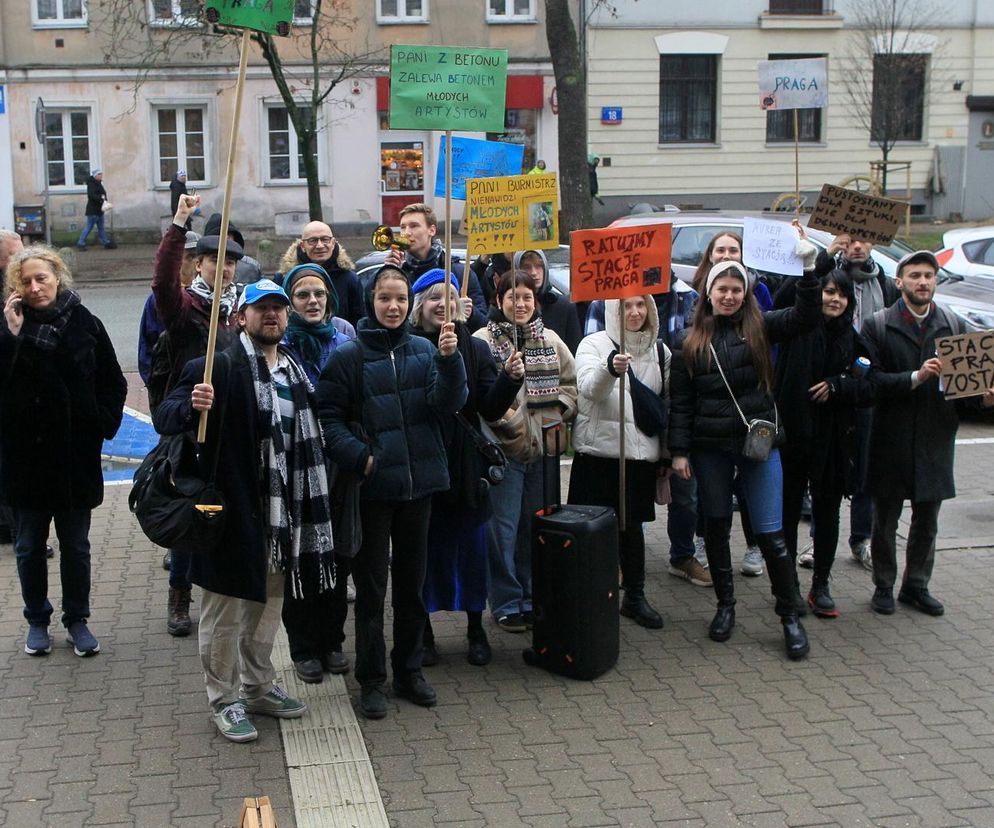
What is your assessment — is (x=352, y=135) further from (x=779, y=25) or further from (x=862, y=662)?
(x=862, y=662)

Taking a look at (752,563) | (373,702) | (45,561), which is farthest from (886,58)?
(373,702)

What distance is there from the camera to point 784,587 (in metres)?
6.21

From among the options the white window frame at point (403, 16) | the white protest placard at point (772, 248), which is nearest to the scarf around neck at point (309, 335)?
the white protest placard at point (772, 248)

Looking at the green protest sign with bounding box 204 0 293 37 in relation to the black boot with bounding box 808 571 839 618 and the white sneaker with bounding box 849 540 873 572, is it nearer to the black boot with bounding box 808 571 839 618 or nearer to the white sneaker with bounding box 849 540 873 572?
the black boot with bounding box 808 571 839 618

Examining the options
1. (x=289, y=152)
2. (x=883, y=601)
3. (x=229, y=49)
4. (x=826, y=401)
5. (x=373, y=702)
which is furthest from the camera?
(x=289, y=152)

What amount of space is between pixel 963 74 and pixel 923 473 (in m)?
28.9

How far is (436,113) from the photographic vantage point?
20.1ft

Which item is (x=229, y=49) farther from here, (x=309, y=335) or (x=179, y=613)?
(x=309, y=335)

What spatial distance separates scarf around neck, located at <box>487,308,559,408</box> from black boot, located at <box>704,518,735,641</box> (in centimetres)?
101

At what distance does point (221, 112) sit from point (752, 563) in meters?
25.6

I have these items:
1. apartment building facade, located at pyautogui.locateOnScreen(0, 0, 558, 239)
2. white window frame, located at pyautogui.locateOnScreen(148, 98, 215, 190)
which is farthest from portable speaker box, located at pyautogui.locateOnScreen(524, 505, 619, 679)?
white window frame, located at pyautogui.locateOnScreen(148, 98, 215, 190)

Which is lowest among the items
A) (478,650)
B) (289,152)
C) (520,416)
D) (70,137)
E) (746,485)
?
(478,650)

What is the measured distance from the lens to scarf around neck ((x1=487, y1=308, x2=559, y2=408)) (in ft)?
20.6

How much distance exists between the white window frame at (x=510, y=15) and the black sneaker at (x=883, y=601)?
2635 centimetres
